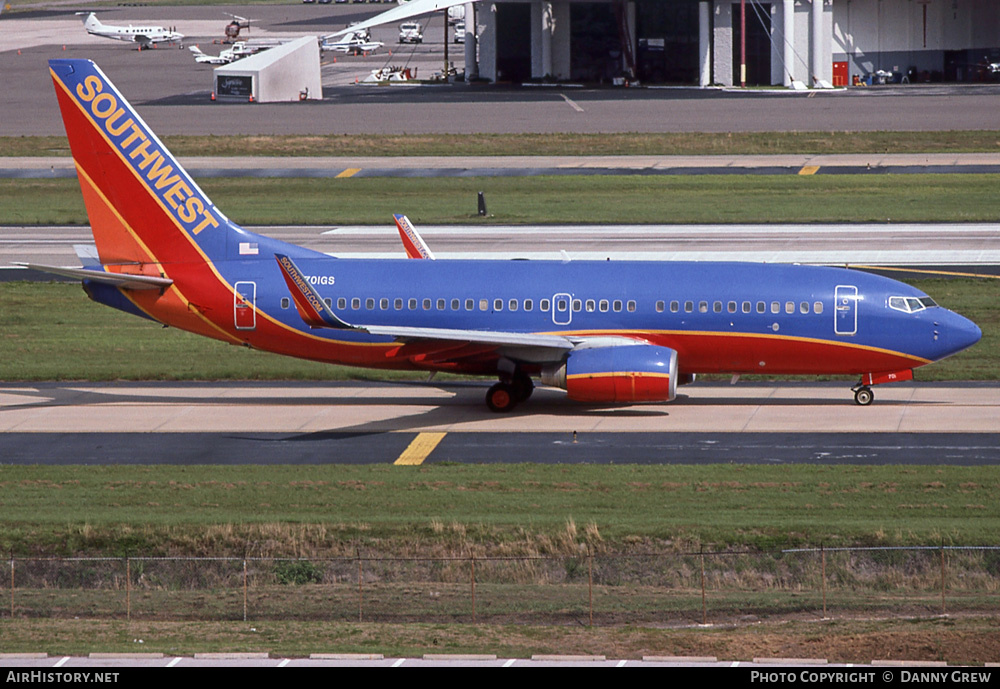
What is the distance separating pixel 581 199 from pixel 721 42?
57497 mm

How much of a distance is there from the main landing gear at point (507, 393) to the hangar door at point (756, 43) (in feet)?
309

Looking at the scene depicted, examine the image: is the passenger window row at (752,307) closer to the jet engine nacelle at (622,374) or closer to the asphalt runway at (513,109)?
the jet engine nacelle at (622,374)

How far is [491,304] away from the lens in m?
39.2

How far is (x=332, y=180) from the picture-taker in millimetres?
84438

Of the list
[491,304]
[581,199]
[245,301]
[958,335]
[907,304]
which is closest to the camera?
[958,335]

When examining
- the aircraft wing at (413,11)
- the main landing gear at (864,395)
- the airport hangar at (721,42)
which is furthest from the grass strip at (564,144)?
the main landing gear at (864,395)

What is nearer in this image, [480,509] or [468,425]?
[480,509]

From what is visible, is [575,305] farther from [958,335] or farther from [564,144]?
[564,144]

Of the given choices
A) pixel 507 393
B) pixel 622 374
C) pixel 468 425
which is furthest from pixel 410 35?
pixel 622 374

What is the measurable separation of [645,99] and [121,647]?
10465cm

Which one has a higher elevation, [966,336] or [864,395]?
[966,336]

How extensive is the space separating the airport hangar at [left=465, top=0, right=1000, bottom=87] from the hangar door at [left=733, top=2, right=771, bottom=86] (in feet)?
0.32
